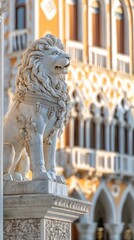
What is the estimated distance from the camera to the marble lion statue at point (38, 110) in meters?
7.40

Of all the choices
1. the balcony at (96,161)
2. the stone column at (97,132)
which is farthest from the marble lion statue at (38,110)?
the stone column at (97,132)

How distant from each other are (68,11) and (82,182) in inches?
170

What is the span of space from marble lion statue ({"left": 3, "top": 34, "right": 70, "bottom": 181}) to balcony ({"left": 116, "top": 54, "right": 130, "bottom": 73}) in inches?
811

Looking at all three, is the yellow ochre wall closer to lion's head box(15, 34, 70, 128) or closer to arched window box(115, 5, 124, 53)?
arched window box(115, 5, 124, 53)

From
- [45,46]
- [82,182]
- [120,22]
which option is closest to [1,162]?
[45,46]

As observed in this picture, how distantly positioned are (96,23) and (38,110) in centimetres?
2071

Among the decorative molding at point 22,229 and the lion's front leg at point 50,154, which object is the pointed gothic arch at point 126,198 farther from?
the decorative molding at point 22,229

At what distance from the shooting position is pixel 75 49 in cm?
2697

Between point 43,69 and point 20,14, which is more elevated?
point 20,14

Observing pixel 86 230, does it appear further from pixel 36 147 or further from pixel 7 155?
pixel 36 147

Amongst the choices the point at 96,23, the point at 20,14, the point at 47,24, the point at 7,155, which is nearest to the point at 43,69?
the point at 7,155

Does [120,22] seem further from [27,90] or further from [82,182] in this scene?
[27,90]

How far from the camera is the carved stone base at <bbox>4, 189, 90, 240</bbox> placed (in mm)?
7145

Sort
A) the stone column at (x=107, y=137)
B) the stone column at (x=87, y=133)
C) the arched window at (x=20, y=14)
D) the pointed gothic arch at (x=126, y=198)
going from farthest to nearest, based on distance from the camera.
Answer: the pointed gothic arch at (x=126, y=198) → the stone column at (x=107, y=137) → the stone column at (x=87, y=133) → the arched window at (x=20, y=14)
